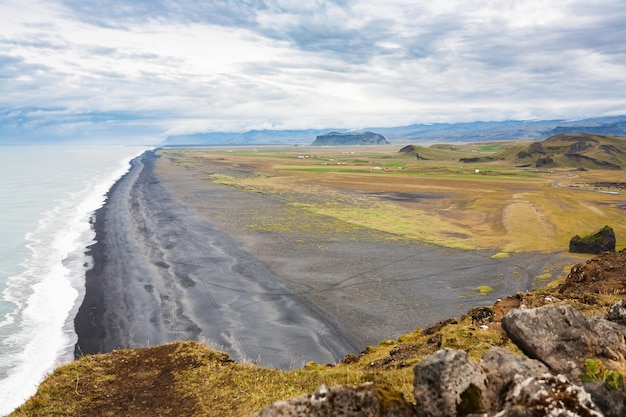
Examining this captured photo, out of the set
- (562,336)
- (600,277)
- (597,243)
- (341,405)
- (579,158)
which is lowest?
(597,243)

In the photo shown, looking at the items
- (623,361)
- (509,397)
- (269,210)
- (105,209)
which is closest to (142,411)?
(509,397)

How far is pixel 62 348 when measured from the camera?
23984mm

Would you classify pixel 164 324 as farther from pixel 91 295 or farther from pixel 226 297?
pixel 91 295

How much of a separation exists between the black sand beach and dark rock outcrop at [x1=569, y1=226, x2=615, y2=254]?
3.36m

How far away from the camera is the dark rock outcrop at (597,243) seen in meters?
43.3

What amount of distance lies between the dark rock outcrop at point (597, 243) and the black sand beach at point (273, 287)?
336cm

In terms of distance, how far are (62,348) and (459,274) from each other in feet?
96.5

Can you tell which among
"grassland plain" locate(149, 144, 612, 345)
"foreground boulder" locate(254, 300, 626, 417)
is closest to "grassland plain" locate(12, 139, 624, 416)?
"grassland plain" locate(149, 144, 612, 345)

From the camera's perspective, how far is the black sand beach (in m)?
26.0

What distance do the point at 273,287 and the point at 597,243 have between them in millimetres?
32604

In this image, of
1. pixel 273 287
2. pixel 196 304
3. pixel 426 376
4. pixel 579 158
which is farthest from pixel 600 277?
pixel 579 158

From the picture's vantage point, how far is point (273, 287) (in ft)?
113

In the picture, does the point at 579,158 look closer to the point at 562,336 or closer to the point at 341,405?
the point at 562,336

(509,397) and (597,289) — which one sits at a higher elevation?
(509,397)
